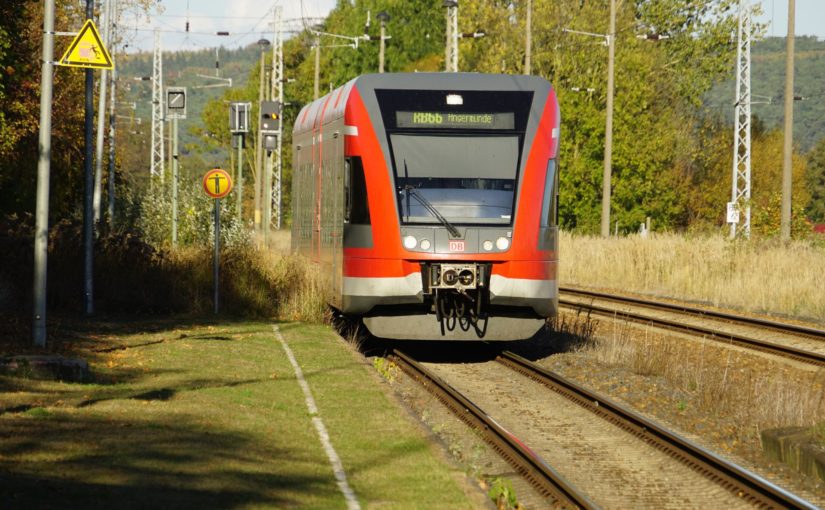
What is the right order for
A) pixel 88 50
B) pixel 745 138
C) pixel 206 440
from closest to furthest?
1. pixel 206 440
2. pixel 88 50
3. pixel 745 138

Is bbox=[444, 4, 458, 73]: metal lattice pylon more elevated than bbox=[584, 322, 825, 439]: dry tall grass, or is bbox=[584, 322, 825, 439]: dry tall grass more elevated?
bbox=[444, 4, 458, 73]: metal lattice pylon

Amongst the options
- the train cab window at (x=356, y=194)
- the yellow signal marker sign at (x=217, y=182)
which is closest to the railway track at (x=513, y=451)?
the train cab window at (x=356, y=194)

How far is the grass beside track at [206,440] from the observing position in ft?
27.3

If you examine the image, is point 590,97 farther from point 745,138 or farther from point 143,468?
point 143,468

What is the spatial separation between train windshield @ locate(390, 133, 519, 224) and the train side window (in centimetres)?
44

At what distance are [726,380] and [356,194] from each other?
516 centimetres

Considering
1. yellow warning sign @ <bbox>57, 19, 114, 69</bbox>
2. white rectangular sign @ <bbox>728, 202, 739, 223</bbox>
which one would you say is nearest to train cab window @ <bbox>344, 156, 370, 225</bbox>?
yellow warning sign @ <bbox>57, 19, 114, 69</bbox>

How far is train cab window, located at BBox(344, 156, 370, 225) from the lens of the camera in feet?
55.3

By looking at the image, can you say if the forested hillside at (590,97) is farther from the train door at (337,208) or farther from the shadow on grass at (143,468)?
the shadow on grass at (143,468)

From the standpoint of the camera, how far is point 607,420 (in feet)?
43.0

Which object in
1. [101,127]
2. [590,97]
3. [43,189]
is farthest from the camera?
[590,97]

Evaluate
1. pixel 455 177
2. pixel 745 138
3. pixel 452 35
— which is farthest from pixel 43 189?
pixel 745 138

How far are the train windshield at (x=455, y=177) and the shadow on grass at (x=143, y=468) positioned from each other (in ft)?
21.4

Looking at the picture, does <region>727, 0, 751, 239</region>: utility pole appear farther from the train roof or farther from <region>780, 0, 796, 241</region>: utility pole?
the train roof
